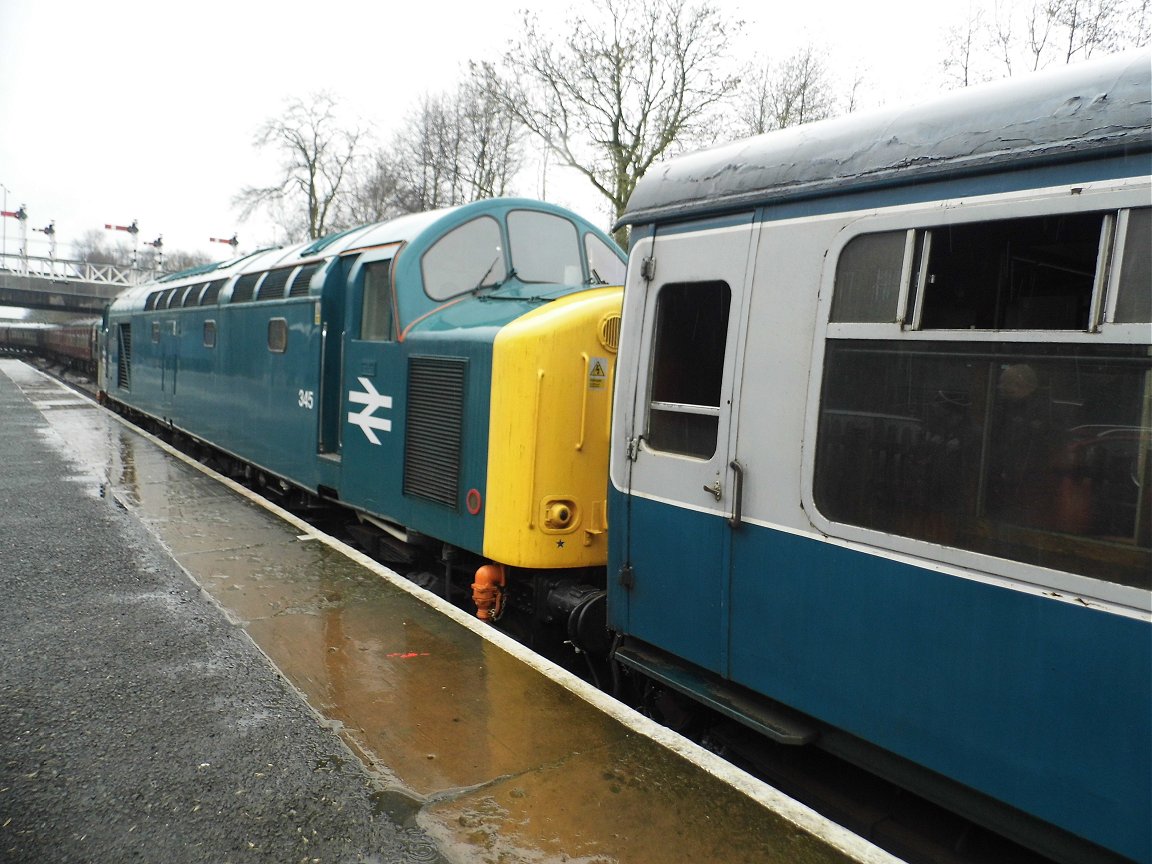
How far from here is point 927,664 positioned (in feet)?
8.45

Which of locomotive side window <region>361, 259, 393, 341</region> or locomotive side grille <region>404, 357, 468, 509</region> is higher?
locomotive side window <region>361, 259, 393, 341</region>

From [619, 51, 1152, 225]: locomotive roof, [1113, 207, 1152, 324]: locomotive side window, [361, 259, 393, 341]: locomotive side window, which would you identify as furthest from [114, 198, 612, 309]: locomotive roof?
[1113, 207, 1152, 324]: locomotive side window

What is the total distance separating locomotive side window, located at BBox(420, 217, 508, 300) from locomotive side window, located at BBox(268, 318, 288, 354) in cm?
236

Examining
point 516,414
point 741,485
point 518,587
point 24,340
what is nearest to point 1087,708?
point 741,485

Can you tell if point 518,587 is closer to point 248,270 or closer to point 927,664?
point 927,664

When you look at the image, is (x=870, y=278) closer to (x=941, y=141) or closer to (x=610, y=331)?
(x=941, y=141)

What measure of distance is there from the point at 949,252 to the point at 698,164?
131 centimetres

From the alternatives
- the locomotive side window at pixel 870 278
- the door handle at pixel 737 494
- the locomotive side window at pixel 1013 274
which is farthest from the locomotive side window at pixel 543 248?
the locomotive side window at pixel 1013 274

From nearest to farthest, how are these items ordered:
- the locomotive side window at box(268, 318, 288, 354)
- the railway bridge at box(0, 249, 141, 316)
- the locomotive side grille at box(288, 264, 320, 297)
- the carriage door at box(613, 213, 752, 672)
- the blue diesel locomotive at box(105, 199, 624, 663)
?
the carriage door at box(613, 213, 752, 672) < the blue diesel locomotive at box(105, 199, 624, 663) < the locomotive side grille at box(288, 264, 320, 297) < the locomotive side window at box(268, 318, 288, 354) < the railway bridge at box(0, 249, 141, 316)

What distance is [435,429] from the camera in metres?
5.35

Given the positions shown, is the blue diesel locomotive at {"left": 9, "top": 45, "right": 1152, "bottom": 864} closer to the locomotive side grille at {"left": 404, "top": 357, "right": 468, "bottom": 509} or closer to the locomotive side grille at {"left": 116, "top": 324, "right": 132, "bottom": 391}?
the locomotive side grille at {"left": 404, "top": 357, "right": 468, "bottom": 509}

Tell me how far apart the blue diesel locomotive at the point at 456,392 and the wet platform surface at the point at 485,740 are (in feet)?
1.48

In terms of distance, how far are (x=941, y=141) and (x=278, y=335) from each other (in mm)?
6539

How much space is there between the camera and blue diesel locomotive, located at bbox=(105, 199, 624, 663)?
4.65 metres
